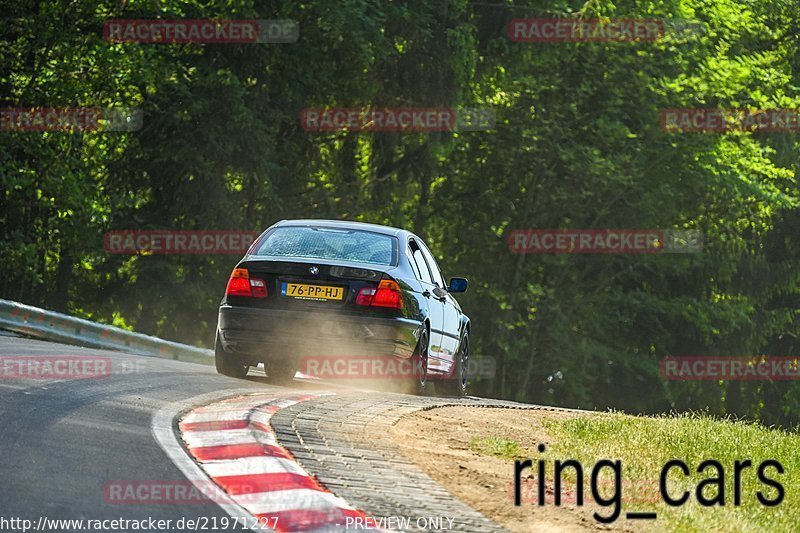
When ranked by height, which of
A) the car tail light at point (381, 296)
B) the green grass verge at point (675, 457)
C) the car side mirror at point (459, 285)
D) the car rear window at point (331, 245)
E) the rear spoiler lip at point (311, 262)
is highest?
the car rear window at point (331, 245)

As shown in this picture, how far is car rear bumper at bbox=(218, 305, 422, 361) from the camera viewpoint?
14.1m

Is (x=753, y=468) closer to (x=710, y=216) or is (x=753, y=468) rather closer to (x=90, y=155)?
(x=90, y=155)

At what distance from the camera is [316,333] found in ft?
46.3

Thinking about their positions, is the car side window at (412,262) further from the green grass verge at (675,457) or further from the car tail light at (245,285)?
the green grass verge at (675,457)

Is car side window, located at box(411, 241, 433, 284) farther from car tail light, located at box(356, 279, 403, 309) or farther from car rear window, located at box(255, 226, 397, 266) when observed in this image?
car tail light, located at box(356, 279, 403, 309)

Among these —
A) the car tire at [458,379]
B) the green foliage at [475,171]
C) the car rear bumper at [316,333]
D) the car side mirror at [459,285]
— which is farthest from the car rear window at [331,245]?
the green foliage at [475,171]

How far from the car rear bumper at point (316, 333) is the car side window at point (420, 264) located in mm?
1314

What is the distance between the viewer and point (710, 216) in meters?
44.7

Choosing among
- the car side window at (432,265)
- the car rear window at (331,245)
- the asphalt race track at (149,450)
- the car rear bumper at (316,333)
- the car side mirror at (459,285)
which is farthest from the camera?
the car side mirror at (459,285)

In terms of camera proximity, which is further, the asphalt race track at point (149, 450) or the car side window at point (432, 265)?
the car side window at point (432, 265)

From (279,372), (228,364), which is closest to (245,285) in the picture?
(228,364)

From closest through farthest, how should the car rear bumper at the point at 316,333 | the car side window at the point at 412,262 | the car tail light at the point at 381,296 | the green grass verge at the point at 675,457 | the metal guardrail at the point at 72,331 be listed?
the green grass verge at the point at 675,457 → the car rear bumper at the point at 316,333 → the car tail light at the point at 381,296 → the car side window at the point at 412,262 → the metal guardrail at the point at 72,331

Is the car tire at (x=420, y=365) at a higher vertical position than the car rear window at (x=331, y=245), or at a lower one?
lower

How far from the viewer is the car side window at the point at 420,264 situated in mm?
15508
